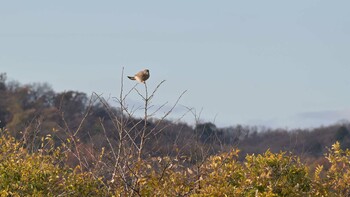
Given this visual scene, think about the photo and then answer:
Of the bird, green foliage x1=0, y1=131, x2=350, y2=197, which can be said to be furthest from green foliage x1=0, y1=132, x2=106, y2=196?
the bird

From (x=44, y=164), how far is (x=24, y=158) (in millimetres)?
626

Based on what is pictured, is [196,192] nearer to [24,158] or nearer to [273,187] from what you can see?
[273,187]

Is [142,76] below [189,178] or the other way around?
the other way around

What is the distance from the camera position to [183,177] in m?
14.1

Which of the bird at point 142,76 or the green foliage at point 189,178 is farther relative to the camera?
the bird at point 142,76

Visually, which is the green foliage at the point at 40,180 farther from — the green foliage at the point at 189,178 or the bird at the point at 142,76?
the bird at the point at 142,76

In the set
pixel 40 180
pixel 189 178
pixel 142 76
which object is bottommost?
pixel 40 180

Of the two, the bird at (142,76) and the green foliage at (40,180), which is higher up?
the bird at (142,76)

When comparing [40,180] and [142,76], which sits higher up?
[142,76]

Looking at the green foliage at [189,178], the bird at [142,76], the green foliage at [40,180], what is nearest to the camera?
the green foliage at [189,178]

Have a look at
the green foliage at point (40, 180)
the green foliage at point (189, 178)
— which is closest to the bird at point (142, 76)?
the green foliage at point (189, 178)

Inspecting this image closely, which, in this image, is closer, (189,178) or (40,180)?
(189,178)

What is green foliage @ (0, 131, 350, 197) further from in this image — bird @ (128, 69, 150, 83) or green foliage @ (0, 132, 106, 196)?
bird @ (128, 69, 150, 83)

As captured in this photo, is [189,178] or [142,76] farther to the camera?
[142,76]
